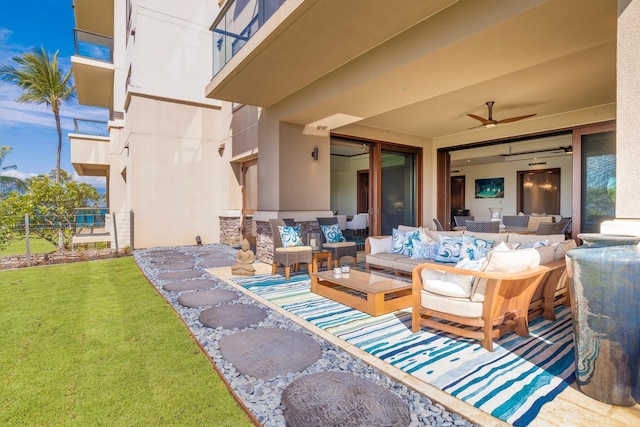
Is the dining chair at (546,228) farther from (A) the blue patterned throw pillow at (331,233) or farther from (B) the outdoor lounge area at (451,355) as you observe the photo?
(A) the blue patterned throw pillow at (331,233)

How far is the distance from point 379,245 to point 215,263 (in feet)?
11.3

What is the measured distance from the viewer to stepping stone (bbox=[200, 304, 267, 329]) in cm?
331

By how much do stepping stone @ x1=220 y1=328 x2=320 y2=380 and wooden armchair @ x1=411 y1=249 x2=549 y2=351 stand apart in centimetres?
111

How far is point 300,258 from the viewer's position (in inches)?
211

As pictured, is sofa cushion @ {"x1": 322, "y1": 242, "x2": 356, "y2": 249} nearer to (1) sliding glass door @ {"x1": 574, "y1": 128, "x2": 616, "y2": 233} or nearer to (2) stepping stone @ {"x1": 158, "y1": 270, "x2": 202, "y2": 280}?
(2) stepping stone @ {"x1": 158, "y1": 270, "x2": 202, "y2": 280}

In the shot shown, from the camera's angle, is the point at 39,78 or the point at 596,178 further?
the point at 39,78

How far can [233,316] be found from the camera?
3537 mm

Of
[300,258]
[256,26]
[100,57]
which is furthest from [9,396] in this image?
[100,57]

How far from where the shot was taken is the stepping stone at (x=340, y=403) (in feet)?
5.89

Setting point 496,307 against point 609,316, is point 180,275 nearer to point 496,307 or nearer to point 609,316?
point 496,307

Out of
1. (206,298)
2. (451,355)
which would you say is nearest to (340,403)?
(451,355)

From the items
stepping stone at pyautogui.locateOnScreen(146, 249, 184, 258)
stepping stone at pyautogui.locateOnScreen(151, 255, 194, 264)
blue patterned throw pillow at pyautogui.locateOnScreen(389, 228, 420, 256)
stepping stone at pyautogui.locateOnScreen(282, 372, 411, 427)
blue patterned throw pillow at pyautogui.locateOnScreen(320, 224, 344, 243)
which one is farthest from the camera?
stepping stone at pyautogui.locateOnScreen(146, 249, 184, 258)

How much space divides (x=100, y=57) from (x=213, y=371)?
13.0 meters

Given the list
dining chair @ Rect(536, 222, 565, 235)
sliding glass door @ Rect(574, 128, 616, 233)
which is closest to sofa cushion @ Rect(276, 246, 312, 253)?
dining chair @ Rect(536, 222, 565, 235)
